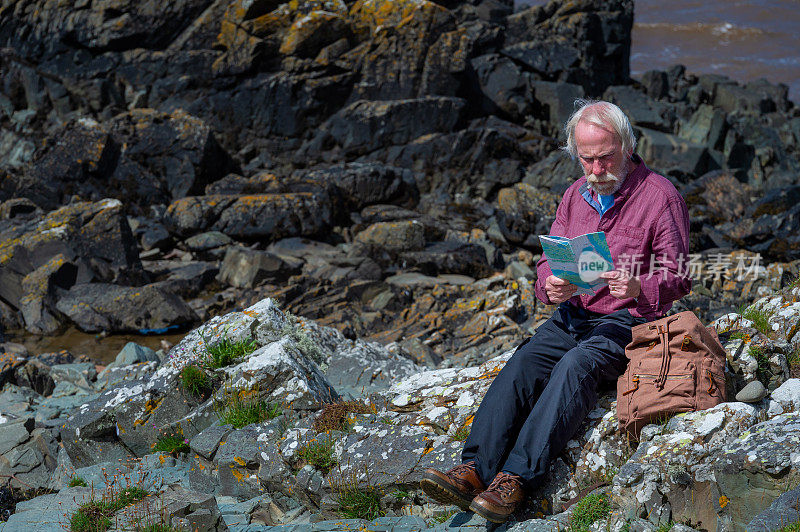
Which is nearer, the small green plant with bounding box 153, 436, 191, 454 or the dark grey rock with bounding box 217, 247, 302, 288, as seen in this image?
the small green plant with bounding box 153, 436, 191, 454

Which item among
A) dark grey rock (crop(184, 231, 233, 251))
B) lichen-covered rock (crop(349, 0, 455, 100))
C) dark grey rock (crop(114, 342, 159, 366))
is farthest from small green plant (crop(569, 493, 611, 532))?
lichen-covered rock (crop(349, 0, 455, 100))

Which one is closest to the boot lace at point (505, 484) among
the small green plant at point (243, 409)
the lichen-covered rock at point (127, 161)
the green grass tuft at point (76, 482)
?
the small green plant at point (243, 409)

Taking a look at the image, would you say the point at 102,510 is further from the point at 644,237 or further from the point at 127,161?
the point at 127,161

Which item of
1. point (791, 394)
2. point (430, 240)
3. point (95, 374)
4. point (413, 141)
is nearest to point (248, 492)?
point (791, 394)

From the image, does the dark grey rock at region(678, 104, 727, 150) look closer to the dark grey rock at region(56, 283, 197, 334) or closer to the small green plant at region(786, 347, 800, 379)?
the dark grey rock at region(56, 283, 197, 334)

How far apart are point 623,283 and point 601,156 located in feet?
3.33

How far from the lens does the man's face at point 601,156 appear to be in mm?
5352

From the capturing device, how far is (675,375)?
4.97 m

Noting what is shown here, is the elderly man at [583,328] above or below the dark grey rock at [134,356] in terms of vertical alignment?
above

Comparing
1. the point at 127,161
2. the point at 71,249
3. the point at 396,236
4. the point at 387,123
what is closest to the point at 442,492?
the point at 71,249

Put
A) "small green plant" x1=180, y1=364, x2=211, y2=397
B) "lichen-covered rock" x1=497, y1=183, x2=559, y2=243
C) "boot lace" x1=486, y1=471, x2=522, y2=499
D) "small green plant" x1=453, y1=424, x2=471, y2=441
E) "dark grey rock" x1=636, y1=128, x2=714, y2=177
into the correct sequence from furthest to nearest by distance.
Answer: "dark grey rock" x1=636, y1=128, x2=714, y2=177 < "lichen-covered rock" x1=497, y1=183, x2=559, y2=243 < "small green plant" x1=180, y1=364, x2=211, y2=397 < "small green plant" x1=453, y1=424, x2=471, y2=441 < "boot lace" x1=486, y1=471, x2=522, y2=499

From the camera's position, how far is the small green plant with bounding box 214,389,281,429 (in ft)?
24.0

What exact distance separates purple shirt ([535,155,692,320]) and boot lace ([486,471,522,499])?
154cm

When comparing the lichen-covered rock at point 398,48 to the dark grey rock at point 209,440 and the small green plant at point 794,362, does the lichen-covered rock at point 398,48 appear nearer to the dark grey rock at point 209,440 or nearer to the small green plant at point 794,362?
the dark grey rock at point 209,440
